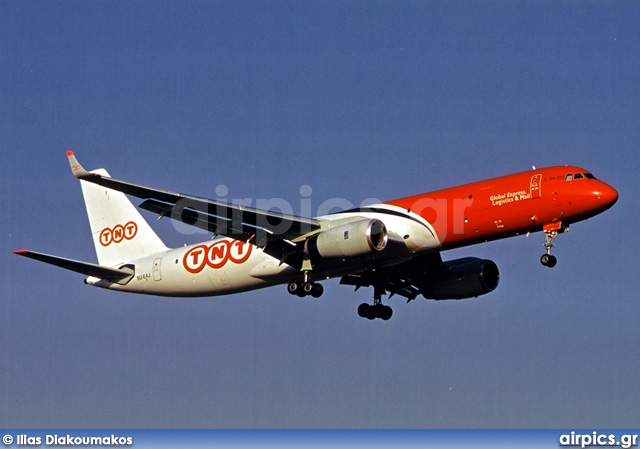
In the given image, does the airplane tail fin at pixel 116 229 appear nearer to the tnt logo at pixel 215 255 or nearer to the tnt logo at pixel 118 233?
the tnt logo at pixel 118 233

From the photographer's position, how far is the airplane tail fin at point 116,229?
53.4m

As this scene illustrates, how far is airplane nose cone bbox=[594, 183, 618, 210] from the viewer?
4022 centimetres

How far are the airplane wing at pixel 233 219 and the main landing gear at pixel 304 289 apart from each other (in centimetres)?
156

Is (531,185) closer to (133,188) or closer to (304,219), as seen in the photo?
(304,219)

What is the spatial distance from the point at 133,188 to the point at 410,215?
1189 cm

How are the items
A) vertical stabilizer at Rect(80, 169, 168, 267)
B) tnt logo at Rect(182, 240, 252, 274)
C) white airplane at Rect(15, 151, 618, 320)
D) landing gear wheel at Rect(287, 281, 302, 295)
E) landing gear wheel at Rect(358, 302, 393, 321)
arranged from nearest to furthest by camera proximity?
1. white airplane at Rect(15, 151, 618, 320)
2. landing gear wheel at Rect(287, 281, 302, 295)
3. tnt logo at Rect(182, 240, 252, 274)
4. landing gear wheel at Rect(358, 302, 393, 321)
5. vertical stabilizer at Rect(80, 169, 168, 267)

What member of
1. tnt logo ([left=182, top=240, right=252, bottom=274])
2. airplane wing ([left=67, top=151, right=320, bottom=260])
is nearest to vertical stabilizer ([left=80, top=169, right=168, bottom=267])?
tnt logo ([left=182, top=240, right=252, bottom=274])

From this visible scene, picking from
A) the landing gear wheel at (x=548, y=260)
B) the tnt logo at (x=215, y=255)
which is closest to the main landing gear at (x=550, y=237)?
the landing gear wheel at (x=548, y=260)

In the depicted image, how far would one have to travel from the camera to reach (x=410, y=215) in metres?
43.2

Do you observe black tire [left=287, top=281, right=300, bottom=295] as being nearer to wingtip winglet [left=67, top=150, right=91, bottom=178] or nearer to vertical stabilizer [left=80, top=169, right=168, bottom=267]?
vertical stabilizer [left=80, top=169, right=168, bottom=267]

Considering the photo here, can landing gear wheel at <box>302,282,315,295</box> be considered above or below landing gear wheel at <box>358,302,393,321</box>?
below

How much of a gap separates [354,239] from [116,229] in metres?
18.2

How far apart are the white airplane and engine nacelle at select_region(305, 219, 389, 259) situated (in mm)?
51

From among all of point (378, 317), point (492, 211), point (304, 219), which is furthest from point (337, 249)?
point (378, 317)
